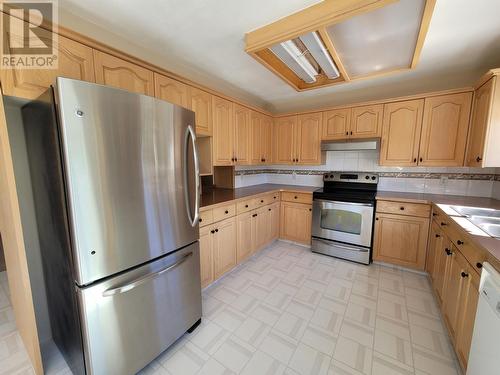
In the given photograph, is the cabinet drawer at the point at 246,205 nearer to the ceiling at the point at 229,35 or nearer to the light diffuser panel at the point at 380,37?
the ceiling at the point at 229,35

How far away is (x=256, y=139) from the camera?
3125mm

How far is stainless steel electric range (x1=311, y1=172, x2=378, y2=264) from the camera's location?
2.58 meters

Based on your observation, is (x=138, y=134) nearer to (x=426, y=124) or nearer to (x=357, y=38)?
(x=357, y=38)

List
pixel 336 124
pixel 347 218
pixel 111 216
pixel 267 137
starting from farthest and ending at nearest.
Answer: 1. pixel 267 137
2. pixel 336 124
3. pixel 347 218
4. pixel 111 216

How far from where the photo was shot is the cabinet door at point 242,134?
8.89 ft

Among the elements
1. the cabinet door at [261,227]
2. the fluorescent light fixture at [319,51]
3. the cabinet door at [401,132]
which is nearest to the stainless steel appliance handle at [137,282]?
the cabinet door at [261,227]

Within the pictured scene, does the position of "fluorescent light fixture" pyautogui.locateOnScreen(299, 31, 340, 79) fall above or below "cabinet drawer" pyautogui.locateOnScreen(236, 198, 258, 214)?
above

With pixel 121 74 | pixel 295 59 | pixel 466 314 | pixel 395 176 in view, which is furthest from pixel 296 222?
pixel 121 74

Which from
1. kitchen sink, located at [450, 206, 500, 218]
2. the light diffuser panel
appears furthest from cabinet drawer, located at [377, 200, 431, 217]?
the light diffuser panel

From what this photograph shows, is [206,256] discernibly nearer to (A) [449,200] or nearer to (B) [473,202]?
(A) [449,200]

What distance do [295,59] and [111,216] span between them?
6.14ft

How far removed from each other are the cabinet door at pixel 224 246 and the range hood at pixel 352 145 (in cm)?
175

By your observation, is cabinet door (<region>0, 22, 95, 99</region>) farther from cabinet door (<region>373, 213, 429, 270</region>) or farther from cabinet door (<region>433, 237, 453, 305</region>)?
cabinet door (<region>373, 213, 429, 270</region>)

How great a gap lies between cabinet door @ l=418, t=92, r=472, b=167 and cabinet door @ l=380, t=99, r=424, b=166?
0.07m
